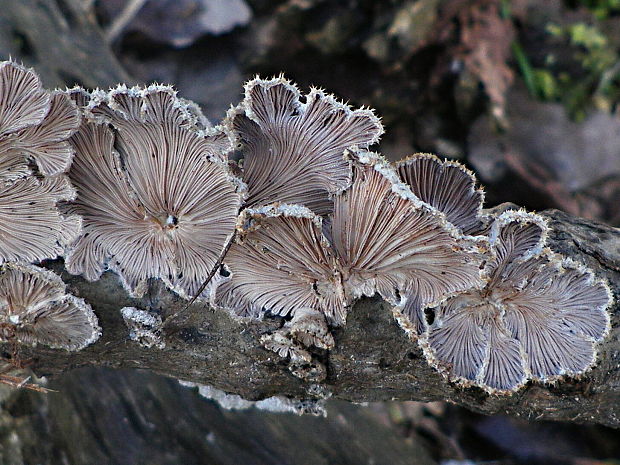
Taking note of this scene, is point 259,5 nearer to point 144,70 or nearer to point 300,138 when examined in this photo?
point 144,70

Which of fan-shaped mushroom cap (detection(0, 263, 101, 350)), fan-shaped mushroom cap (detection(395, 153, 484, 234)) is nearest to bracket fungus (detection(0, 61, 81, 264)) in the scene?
fan-shaped mushroom cap (detection(0, 263, 101, 350))

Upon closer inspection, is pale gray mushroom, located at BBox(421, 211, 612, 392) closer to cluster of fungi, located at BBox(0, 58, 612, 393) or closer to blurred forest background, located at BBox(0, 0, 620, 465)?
cluster of fungi, located at BBox(0, 58, 612, 393)

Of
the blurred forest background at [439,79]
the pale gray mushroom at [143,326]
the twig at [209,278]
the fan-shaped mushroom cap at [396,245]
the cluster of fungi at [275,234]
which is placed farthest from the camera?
the blurred forest background at [439,79]

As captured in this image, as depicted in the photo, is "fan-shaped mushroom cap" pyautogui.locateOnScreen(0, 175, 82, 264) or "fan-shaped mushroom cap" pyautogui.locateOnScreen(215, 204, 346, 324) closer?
"fan-shaped mushroom cap" pyautogui.locateOnScreen(215, 204, 346, 324)

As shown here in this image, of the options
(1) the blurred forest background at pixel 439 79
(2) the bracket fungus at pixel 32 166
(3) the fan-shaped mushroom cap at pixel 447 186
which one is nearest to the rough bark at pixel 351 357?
(2) the bracket fungus at pixel 32 166

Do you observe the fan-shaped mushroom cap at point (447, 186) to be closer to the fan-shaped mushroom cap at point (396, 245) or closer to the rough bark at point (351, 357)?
the fan-shaped mushroom cap at point (396, 245)

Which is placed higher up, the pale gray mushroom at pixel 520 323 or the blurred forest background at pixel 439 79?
the blurred forest background at pixel 439 79

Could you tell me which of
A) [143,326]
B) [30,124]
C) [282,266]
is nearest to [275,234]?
[282,266]

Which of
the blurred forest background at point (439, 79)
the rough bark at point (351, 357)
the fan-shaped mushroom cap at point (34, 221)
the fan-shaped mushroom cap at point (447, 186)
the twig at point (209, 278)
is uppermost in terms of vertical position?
the blurred forest background at point (439, 79)
